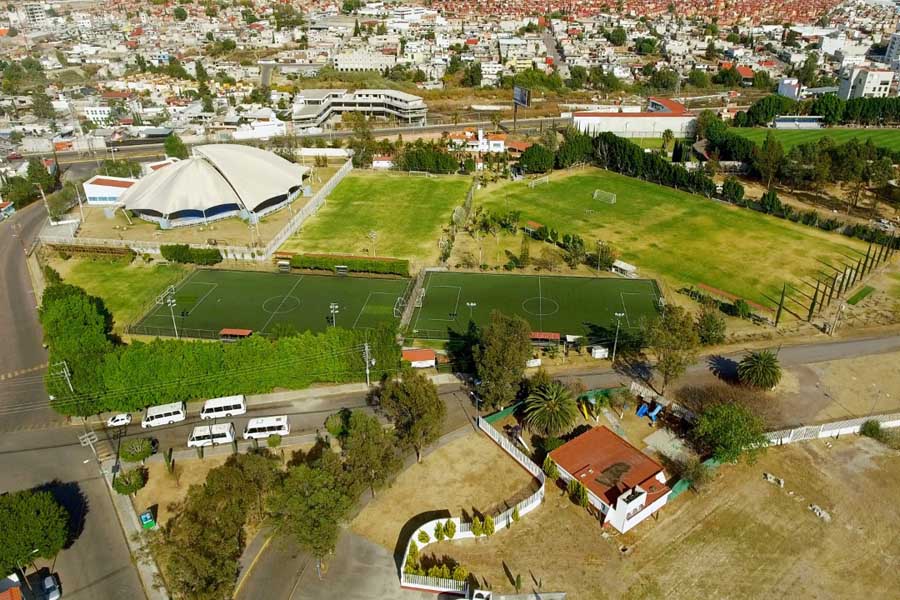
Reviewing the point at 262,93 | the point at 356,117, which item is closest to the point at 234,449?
the point at 356,117

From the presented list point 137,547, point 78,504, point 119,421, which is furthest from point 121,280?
point 137,547

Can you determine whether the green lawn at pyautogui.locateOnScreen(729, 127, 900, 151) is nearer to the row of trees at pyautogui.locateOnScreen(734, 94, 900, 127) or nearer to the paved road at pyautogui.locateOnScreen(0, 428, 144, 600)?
the row of trees at pyautogui.locateOnScreen(734, 94, 900, 127)

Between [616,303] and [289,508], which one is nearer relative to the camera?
[289,508]

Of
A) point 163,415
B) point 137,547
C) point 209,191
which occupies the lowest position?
point 137,547

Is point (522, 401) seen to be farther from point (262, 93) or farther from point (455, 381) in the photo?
point (262, 93)

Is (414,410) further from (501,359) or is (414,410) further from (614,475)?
(614,475)
